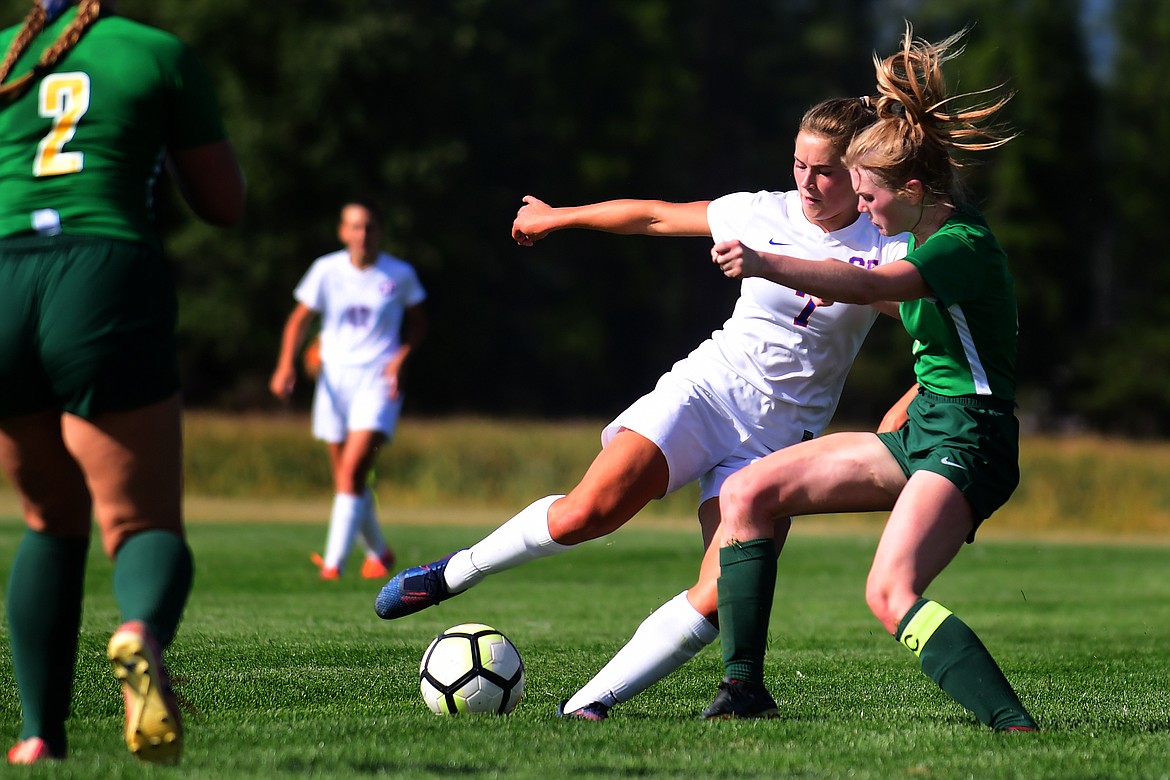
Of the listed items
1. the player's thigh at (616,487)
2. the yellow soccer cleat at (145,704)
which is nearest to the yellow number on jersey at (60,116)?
the yellow soccer cleat at (145,704)

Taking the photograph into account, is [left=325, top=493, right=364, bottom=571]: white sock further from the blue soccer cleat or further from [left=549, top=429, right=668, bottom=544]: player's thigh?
[left=549, top=429, right=668, bottom=544]: player's thigh

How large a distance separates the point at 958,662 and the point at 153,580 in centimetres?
227

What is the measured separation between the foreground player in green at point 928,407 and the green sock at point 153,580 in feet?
5.79

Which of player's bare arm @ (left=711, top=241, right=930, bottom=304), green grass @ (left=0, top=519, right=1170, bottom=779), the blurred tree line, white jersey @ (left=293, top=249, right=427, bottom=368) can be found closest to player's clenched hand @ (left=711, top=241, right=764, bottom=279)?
player's bare arm @ (left=711, top=241, right=930, bottom=304)

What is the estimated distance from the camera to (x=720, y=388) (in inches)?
217

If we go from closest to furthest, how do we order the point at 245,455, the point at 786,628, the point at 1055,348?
the point at 786,628
the point at 245,455
the point at 1055,348

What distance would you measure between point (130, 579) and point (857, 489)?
2.18 m

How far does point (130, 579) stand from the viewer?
3859 mm

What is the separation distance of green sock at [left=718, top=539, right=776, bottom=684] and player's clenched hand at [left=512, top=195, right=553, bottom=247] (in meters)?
1.33

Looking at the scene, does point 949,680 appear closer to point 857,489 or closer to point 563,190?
point 857,489

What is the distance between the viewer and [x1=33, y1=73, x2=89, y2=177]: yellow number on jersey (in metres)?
3.83

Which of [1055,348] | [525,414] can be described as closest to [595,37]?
[525,414]

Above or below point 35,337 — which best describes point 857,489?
below

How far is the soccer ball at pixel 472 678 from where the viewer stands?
536cm
